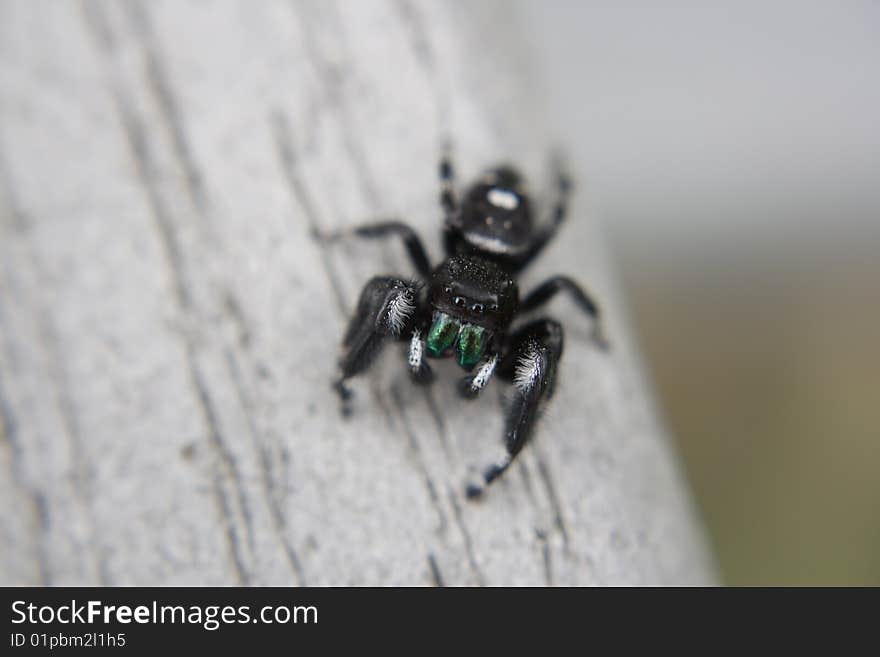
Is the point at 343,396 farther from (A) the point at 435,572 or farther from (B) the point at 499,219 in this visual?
(B) the point at 499,219

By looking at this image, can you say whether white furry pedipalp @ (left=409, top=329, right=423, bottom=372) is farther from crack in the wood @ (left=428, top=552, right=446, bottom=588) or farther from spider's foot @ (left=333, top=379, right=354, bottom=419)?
crack in the wood @ (left=428, top=552, right=446, bottom=588)

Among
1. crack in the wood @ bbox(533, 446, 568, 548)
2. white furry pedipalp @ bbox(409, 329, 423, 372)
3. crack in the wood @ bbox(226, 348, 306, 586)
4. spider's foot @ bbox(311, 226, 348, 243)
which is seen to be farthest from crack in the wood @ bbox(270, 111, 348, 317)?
crack in the wood @ bbox(533, 446, 568, 548)

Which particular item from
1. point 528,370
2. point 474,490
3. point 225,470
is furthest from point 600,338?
point 225,470

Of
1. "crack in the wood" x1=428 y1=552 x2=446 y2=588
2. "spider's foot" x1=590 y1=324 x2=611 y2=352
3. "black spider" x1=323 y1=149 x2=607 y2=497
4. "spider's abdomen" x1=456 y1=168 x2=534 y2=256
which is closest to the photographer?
"crack in the wood" x1=428 y1=552 x2=446 y2=588

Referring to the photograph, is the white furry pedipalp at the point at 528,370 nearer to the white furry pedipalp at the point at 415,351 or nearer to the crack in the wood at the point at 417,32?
the white furry pedipalp at the point at 415,351

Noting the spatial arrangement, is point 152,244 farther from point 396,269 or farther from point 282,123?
point 396,269
